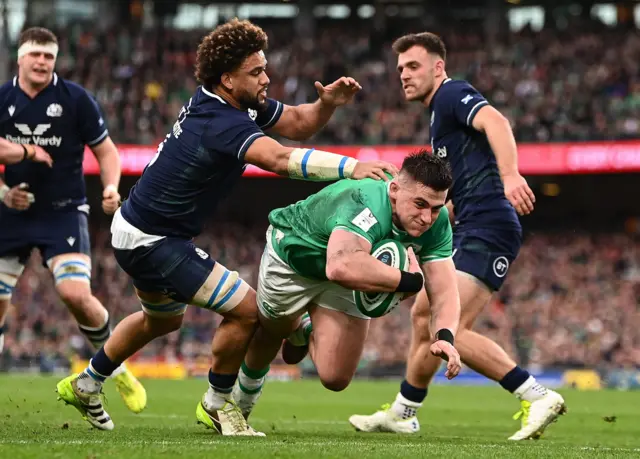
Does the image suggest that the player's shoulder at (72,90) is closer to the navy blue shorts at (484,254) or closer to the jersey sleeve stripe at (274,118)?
the jersey sleeve stripe at (274,118)

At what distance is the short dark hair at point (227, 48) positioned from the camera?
6.72 metres

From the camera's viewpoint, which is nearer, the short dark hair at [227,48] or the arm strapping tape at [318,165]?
the arm strapping tape at [318,165]

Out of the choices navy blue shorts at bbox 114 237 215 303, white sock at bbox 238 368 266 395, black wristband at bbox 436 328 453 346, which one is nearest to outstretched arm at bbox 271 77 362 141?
navy blue shorts at bbox 114 237 215 303

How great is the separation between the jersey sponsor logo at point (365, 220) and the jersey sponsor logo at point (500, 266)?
2269 mm

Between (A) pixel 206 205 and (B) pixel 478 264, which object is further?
(B) pixel 478 264

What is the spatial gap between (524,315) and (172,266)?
21204mm

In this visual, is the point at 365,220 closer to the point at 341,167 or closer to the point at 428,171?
the point at 341,167

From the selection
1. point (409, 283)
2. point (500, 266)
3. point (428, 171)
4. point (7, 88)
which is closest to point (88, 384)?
point (409, 283)

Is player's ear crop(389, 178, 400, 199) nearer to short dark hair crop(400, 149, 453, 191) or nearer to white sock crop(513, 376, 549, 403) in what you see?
short dark hair crop(400, 149, 453, 191)

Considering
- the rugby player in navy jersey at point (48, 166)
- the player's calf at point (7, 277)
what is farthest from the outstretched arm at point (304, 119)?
the player's calf at point (7, 277)

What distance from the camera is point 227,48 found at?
264 inches

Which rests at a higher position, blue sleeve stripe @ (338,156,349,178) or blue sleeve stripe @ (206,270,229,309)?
blue sleeve stripe @ (338,156,349,178)

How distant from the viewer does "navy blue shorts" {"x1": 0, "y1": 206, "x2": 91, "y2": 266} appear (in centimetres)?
869

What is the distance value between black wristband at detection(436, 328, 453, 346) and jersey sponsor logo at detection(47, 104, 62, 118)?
410cm
